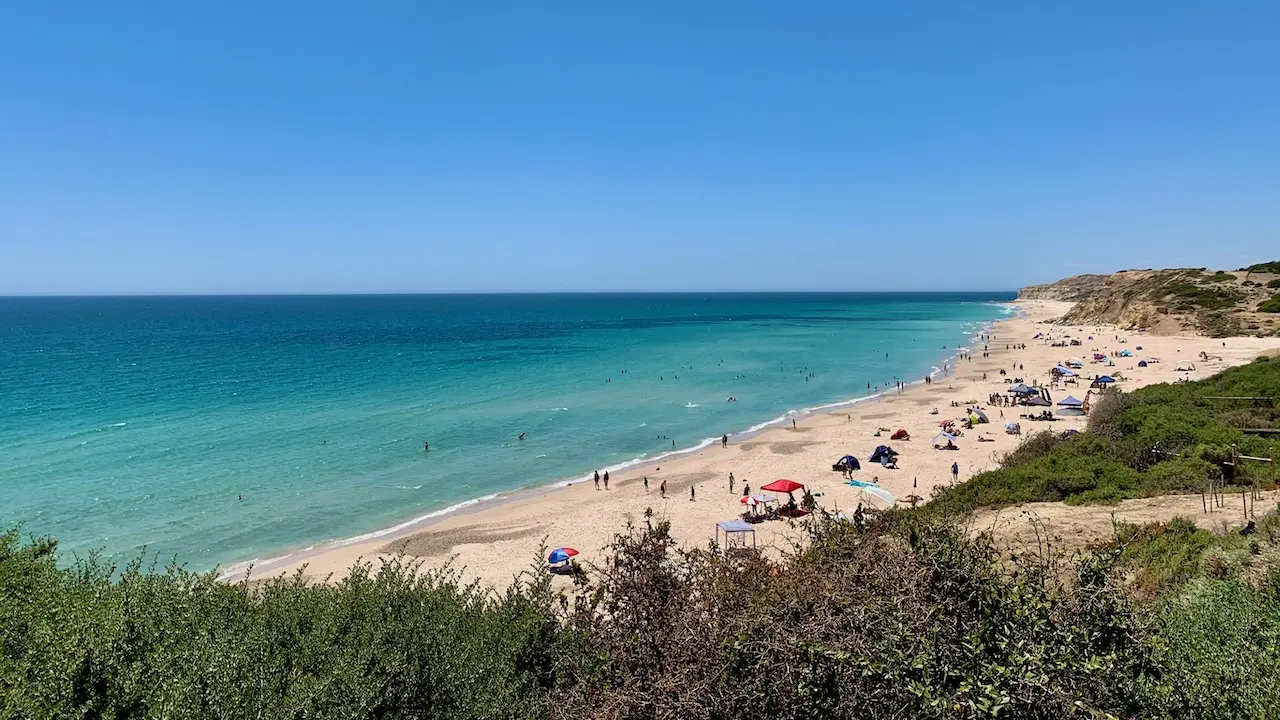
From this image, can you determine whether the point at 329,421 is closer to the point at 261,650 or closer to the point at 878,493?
the point at 878,493

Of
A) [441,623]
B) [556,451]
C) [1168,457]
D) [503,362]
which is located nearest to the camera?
[441,623]

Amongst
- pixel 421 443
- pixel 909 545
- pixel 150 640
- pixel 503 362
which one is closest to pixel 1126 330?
pixel 503 362

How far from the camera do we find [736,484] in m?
31.0

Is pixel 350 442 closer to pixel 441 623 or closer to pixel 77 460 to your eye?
pixel 77 460

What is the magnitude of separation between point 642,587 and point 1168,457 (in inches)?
769

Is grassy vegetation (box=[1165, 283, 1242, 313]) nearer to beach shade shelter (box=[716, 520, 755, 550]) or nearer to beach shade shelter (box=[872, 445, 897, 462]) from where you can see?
beach shade shelter (box=[872, 445, 897, 462])

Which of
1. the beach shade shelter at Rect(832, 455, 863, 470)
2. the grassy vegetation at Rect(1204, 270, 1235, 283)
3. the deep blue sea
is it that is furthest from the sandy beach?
the grassy vegetation at Rect(1204, 270, 1235, 283)

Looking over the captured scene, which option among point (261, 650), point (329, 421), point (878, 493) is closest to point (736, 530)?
point (878, 493)

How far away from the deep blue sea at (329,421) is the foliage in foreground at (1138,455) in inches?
827

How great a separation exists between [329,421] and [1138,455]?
4440 cm

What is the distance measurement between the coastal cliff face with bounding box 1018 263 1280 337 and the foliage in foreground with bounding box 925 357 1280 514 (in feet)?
188

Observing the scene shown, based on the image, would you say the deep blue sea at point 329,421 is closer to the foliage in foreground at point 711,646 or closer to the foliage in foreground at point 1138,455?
the foliage in foreground at point 711,646

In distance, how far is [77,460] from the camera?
3422cm

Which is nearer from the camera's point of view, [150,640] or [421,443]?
[150,640]
